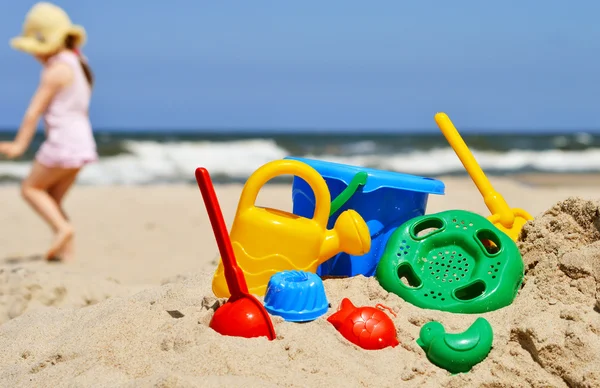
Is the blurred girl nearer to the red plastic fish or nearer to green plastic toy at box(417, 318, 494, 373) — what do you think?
the red plastic fish

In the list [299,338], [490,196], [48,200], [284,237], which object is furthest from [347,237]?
[48,200]

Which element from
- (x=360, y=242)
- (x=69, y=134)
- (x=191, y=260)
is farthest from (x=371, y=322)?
(x=69, y=134)

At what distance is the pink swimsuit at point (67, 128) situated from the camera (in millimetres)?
4430

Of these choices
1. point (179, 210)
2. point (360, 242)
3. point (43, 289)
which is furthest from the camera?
point (179, 210)

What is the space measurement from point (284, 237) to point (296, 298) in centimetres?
27

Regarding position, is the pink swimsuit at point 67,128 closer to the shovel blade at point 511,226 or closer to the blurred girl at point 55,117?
the blurred girl at point 55,117

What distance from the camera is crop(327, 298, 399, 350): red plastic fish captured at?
76.3 inches

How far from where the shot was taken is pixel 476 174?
8.80 feet

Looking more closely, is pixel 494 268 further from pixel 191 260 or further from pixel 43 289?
pixel 191 260

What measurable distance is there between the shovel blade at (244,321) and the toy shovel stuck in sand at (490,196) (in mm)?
1037

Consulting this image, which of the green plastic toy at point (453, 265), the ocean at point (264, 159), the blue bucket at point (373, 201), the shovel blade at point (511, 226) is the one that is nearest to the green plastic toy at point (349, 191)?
the blue bucket at point (373, 201)

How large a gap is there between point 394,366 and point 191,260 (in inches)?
104

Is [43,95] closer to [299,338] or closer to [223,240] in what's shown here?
[223,240]

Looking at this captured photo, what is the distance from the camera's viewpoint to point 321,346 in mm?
1861
